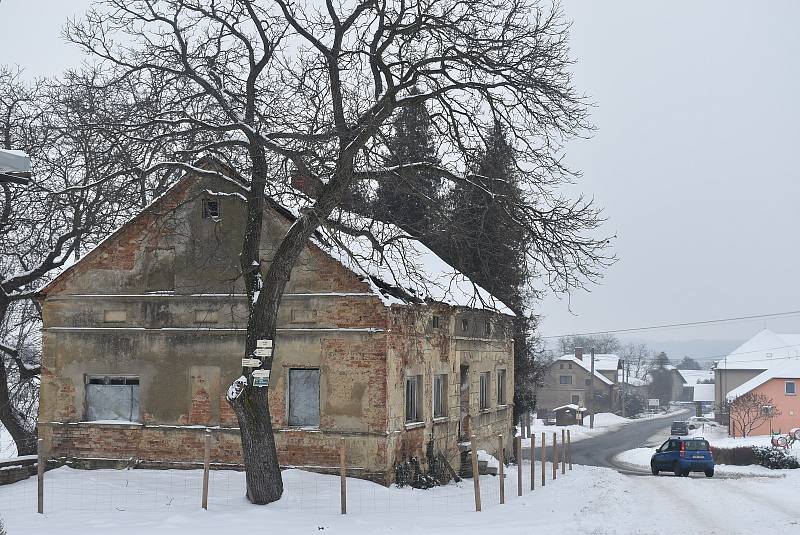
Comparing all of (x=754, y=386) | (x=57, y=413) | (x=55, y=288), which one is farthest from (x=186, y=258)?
(x=754, y=386)

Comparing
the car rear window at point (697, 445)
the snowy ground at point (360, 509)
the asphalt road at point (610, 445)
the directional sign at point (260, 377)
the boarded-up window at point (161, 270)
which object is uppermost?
the boarded-up window at point (161, 270)

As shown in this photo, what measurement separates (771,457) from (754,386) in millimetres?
51371

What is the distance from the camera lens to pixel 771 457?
38.0m

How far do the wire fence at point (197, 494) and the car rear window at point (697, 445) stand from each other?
13.5 m

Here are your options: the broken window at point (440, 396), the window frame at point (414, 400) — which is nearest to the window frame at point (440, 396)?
the broken window at point (440, 396)

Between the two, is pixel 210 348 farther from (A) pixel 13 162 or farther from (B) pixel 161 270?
(A) pixel 13 162

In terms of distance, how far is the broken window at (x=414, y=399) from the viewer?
22.7 meters

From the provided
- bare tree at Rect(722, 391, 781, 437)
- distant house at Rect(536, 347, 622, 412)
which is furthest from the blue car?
distant house at Rect(536, 347, 622, 412)

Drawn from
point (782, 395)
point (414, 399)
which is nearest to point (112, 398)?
point (414, 399)

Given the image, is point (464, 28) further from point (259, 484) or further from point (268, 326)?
point (259, 484)

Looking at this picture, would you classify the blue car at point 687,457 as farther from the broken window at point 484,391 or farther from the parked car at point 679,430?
the parked car at point 679,430

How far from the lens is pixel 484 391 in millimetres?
30594

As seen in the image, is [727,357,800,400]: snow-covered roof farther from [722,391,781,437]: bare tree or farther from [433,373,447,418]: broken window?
[433,373,447,418]: broken window

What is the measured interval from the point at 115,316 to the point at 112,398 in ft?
6.30
